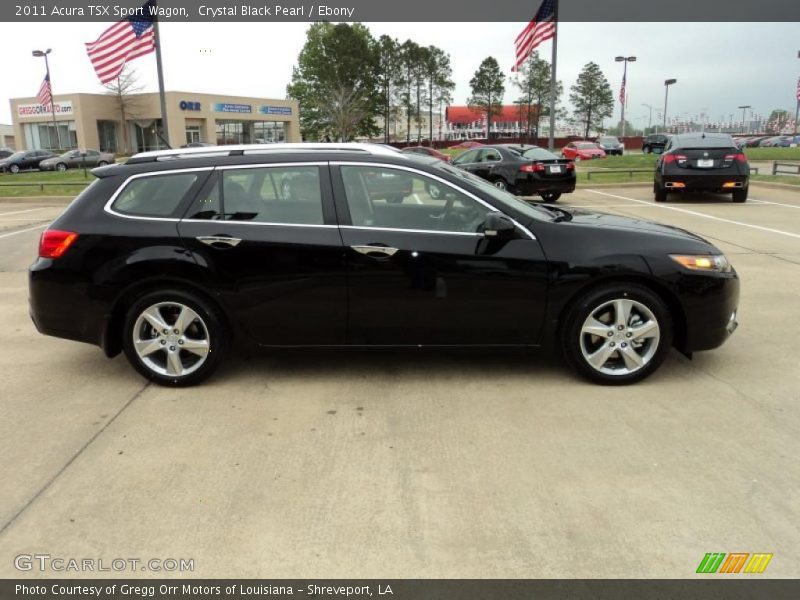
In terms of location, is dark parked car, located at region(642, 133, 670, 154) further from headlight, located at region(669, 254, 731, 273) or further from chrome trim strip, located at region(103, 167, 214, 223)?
chrome trim strip, located at region(103, 167, 214, 223)

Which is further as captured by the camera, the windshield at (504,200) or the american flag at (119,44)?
the american flag at (119,44)

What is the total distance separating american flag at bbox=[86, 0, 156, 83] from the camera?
60.8 ft

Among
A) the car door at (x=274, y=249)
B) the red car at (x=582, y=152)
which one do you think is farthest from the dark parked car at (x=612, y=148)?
the car door at (x=274, y=249)

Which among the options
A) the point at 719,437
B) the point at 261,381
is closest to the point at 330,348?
the point at 261,381

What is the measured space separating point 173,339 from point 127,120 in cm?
6209

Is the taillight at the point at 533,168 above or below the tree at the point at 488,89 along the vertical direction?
below

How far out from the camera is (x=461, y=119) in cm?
9381

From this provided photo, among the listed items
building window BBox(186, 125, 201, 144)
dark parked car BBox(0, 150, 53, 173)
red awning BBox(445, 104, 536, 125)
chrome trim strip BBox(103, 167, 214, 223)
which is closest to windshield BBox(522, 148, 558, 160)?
chrome trim strip BBox(103, 167, 214, 223)

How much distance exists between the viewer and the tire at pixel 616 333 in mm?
4297

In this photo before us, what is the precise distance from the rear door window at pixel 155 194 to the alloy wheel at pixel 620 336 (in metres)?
2.84

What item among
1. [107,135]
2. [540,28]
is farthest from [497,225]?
[107,135]

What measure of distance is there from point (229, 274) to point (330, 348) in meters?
0.84

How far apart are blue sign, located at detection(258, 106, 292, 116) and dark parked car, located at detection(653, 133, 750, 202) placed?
55477 millimetres

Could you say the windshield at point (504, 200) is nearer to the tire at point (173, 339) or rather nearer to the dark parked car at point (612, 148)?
the tire at point (173, 339)
